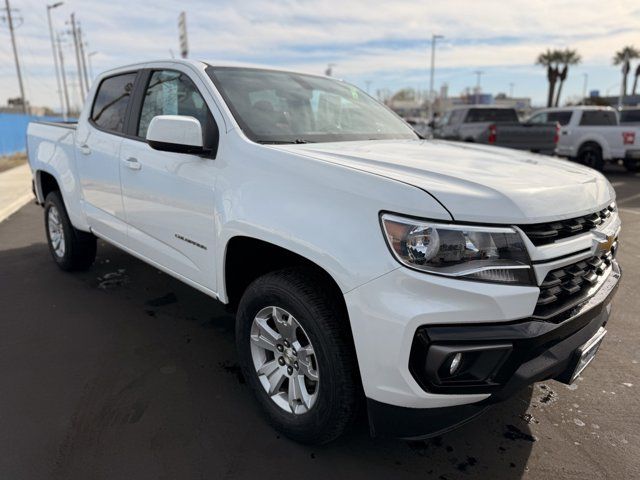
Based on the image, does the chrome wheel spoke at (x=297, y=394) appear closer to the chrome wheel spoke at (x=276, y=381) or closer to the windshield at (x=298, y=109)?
the chrome wheel spoke at (x=276, y=381)

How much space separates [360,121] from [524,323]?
203cm

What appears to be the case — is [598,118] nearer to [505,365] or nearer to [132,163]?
[132,163]

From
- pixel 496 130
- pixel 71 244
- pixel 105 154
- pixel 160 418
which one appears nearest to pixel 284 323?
pixel 160 418

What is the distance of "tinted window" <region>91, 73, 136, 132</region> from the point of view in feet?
12.7

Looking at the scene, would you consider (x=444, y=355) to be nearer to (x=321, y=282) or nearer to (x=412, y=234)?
(x=412, y=234)

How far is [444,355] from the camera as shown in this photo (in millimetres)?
1825

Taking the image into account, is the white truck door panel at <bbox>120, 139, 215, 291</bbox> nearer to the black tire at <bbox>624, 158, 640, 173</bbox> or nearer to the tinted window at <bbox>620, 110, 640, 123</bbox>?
the black tire at <bbox>624, 158, 640, 173</bbox>

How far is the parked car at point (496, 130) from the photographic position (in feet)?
39.0

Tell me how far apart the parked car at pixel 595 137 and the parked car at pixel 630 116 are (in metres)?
1.39

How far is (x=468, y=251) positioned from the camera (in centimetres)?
187

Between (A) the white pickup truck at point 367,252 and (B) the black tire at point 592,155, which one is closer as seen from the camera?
(A) the white pickup truck at point 367,252

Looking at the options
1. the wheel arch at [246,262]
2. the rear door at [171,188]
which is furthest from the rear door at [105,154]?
the wheel arch at [246,262]

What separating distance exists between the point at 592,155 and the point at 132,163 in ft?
43.2

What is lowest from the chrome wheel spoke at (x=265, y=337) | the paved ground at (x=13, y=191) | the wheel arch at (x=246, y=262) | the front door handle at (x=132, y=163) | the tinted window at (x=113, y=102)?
the paved ground at (x=13, y=191)
